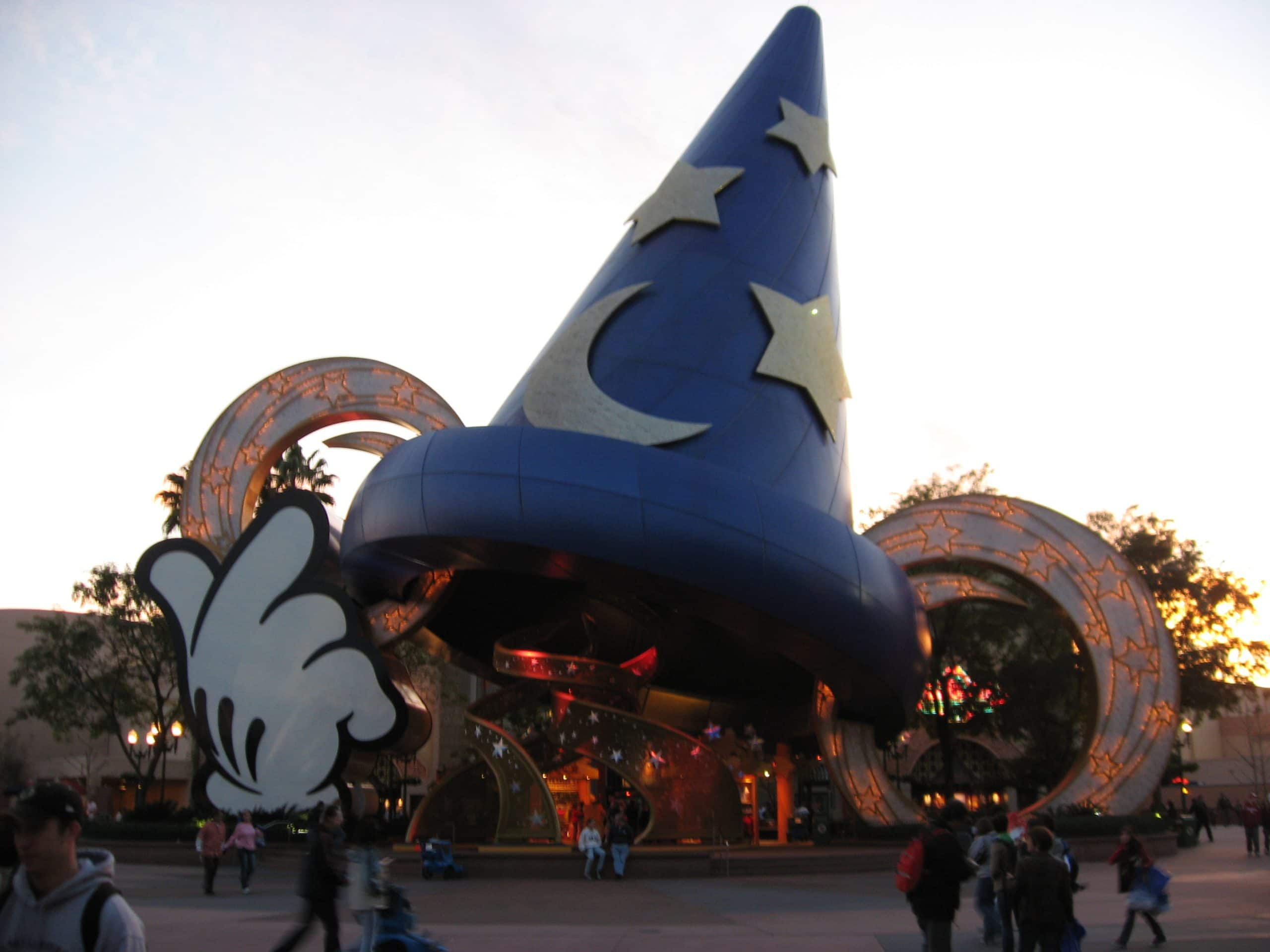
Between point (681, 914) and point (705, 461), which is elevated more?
point (705, 461)

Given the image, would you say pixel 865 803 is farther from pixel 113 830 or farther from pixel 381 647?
pixel 113 830

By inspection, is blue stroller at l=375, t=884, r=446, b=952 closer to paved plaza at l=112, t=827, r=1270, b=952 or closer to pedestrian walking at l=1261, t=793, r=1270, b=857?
paved plaza at l=112, t=827, r=1270, b=952

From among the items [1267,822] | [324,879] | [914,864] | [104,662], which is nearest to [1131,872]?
[914,864]

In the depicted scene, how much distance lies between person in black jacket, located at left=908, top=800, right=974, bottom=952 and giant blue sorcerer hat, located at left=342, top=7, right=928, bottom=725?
11.3 m

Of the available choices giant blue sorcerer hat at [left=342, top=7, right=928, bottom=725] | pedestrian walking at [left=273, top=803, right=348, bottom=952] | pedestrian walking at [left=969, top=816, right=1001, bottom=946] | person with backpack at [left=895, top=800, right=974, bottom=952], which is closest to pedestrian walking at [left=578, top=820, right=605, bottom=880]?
giant blue sorcerer hat at [left=342, top=7, right=928, bottom=725]

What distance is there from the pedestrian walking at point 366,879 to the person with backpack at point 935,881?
3.82 meters

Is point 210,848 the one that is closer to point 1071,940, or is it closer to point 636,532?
point 636,532

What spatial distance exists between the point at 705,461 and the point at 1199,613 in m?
25.5

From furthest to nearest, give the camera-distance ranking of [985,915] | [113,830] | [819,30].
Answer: [819,30], [113,830], [985,915]

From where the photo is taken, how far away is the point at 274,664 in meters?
23.8

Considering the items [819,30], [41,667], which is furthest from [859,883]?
[41,667]

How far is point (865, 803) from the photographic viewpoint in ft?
80.0

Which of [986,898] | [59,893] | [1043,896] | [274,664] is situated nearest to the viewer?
[59,893]

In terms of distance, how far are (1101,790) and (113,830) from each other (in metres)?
22.9
